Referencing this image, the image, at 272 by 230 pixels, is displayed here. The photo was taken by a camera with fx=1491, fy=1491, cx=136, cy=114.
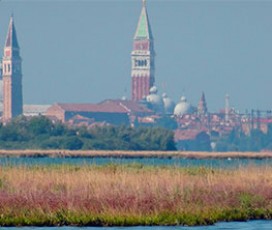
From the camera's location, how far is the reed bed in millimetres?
30594

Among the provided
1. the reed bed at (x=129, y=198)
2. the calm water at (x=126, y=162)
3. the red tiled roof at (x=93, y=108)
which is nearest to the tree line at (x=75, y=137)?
the calm water at (x=126, y=162)

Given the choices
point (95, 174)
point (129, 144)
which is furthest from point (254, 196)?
point (129, 144)

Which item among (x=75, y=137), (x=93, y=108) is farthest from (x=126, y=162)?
(x=93, y=108)

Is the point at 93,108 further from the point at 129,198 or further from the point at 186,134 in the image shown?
the point at 129,198

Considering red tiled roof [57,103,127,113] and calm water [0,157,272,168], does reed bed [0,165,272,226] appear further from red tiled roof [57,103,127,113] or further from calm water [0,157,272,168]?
red tiled roof [57,103,127,113]

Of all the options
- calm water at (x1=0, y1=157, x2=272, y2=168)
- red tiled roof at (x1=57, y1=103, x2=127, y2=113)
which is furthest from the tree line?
red tiled roof at (x1=57, y1=103, x2=127, y2=113)

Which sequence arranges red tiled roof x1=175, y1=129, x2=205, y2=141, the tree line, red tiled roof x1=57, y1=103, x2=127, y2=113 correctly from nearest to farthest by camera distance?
1. the tree line
2. red tiled roof x1=57, y1=103, x2=127, y2=113
3. red tiled roof x1=175, y1=129, x2=205, y2=141

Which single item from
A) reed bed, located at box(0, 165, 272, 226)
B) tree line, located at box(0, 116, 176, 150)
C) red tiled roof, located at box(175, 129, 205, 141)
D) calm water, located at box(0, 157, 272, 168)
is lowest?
red tiled roof, located at box(175, 129, 205, 141)

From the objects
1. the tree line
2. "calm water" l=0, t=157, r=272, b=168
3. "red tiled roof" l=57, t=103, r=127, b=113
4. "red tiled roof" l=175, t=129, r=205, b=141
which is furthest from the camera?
"red tiled roof" l=175, t=129, r=205, b=141

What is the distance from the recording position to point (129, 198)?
3241cm

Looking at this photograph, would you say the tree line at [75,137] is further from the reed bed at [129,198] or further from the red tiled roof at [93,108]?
the reed bed at [129,198]

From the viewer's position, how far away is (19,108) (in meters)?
194

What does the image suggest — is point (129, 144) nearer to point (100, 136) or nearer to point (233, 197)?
point (100, 136)

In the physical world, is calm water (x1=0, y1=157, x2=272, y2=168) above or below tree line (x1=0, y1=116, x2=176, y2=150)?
above
